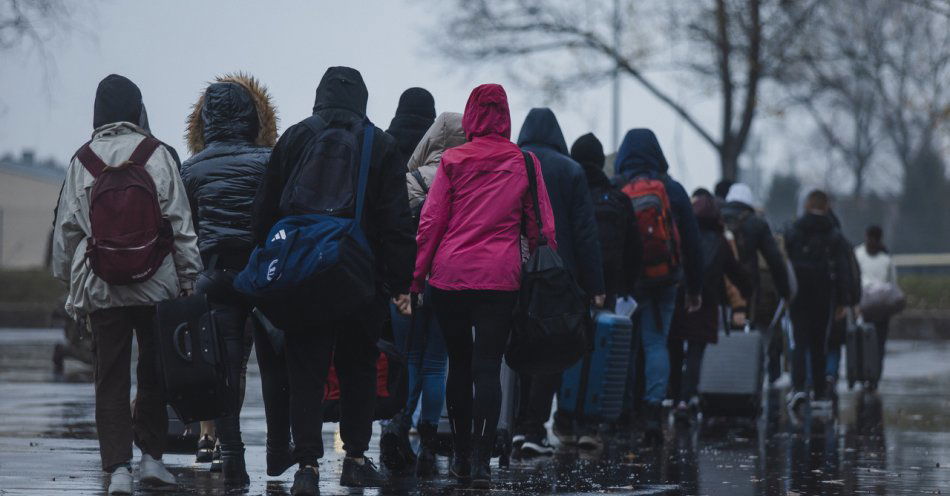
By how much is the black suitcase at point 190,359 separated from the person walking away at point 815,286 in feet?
25.5

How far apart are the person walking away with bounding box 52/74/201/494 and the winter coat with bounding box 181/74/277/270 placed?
294mm

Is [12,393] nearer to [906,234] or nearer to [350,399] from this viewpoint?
[350,399]

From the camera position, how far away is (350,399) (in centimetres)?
693

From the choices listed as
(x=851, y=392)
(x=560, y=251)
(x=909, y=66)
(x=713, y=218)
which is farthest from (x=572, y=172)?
(x=909, y=66)

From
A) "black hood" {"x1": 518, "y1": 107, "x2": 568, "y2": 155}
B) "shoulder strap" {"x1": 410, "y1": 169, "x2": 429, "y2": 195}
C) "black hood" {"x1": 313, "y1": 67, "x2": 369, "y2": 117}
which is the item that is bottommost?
"shoulder strap" {"x1": 410, "y1": 169, "x2": 429, "y2": 195}

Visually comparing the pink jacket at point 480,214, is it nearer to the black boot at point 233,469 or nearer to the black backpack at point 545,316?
the black backpack at point 545,316

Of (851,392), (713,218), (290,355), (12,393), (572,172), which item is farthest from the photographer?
(851,392)

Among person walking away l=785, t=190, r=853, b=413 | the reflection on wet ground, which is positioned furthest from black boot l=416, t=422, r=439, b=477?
person walking away l=785, t=190, r=853, b=413

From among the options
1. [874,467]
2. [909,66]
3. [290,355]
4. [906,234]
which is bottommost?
[874,467]

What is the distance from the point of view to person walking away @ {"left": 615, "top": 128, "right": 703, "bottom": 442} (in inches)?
399

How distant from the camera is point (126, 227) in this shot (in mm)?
6812

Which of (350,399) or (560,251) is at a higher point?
(560,251)

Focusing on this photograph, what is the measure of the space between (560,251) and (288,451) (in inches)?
85.5

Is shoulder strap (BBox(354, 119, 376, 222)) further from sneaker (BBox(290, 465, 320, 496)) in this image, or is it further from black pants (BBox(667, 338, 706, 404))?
black pants (BBox(667, 338, 706, 404))
